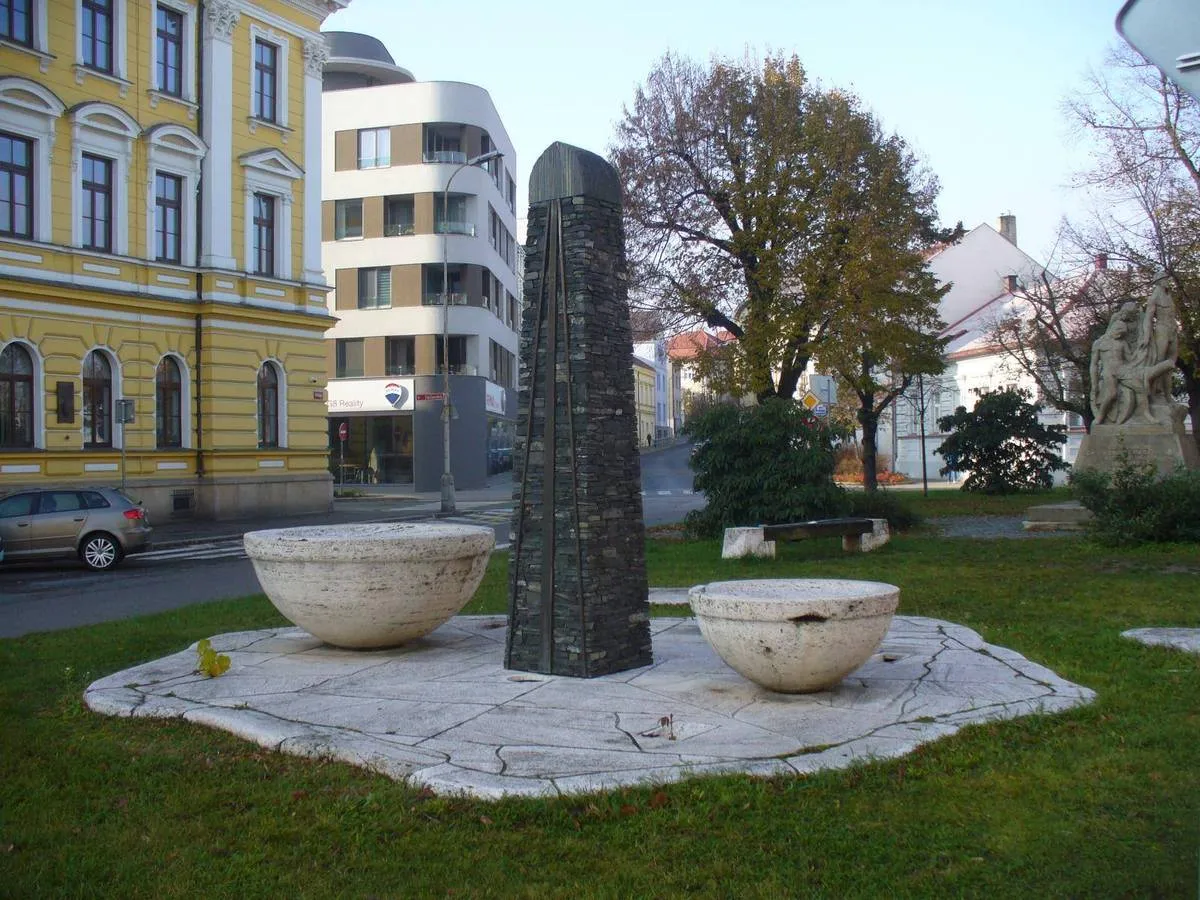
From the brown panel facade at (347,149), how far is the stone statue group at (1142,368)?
33812 mm

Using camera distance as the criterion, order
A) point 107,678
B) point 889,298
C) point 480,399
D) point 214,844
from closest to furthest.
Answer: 1. point 214,844
2. point 107,678
3. point 889,298
4. point 480,399

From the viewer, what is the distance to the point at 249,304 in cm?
2870

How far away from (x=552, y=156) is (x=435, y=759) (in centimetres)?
431

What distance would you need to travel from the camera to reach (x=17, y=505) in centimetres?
1789

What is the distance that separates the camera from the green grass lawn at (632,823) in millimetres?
3826

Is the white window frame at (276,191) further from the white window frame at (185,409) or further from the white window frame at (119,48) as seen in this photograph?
the white window frame at (119,48)

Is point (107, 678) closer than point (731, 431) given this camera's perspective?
Yes

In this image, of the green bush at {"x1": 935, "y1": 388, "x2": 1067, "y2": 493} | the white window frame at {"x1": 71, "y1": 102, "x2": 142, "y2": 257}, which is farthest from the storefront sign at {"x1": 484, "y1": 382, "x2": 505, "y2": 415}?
the white window frame at {"x1": 71, "y1": 102, "x2": 142, "y2": 257}

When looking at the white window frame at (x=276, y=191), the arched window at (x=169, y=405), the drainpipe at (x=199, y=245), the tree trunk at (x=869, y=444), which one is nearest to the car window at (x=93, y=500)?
the arched window at (x=169, y=405)

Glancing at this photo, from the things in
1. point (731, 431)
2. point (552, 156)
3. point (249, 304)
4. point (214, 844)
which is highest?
point (249, 304)

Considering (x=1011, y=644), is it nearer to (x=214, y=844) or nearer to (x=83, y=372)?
(x=214, y=844)

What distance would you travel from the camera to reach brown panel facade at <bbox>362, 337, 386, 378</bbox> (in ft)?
149

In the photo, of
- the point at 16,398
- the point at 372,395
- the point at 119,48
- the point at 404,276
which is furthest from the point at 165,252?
the point at 404,276

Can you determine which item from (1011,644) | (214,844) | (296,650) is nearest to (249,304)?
(296,650)
